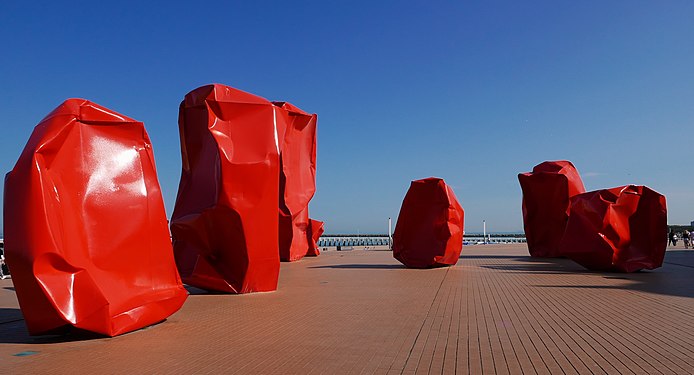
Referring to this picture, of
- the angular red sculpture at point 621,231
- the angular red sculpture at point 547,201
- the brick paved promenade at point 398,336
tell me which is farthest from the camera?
the angular red sculpture at point 547,201

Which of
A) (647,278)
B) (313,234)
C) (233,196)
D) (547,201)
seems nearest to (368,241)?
(313,234)

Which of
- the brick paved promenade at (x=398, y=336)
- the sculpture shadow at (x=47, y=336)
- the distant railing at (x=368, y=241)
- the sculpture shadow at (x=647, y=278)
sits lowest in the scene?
the sculpture shadow at (x=47, y=336)

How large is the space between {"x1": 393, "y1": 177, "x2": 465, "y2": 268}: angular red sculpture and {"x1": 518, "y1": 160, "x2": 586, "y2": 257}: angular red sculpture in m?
6.76

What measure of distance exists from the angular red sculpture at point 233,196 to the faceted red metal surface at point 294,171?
9.28 metres

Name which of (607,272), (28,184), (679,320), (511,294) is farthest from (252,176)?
(607,272)

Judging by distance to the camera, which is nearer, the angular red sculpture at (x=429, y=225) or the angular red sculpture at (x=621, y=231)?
the angular red sculpture at (x=621, y=231)

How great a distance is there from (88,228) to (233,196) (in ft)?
14.0

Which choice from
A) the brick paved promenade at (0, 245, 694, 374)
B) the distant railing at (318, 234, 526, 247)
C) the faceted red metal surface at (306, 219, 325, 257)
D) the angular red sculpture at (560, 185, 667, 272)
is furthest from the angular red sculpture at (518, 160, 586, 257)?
the distant railing at (318, 234, 526, 247)

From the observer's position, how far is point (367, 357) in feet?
20.1

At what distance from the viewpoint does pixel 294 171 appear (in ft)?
74.0

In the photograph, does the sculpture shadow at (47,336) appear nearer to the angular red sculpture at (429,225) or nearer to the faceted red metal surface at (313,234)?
the angular red sculpture at (429,225)

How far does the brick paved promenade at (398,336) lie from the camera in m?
5.80

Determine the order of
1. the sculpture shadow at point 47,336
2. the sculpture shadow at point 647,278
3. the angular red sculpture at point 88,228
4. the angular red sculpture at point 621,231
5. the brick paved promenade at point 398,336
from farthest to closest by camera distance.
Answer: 1. the angular red sculpture at point 621,231
2. the sculpture shadow at point 647,278
3. the sculpture shadow at point 47,336
4. the angular red sculpture at point 88,228
5. the brick paved promenade at point 398,336

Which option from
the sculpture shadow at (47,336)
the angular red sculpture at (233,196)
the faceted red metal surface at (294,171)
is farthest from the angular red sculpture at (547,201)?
the sculpture shadow at (47,336)
